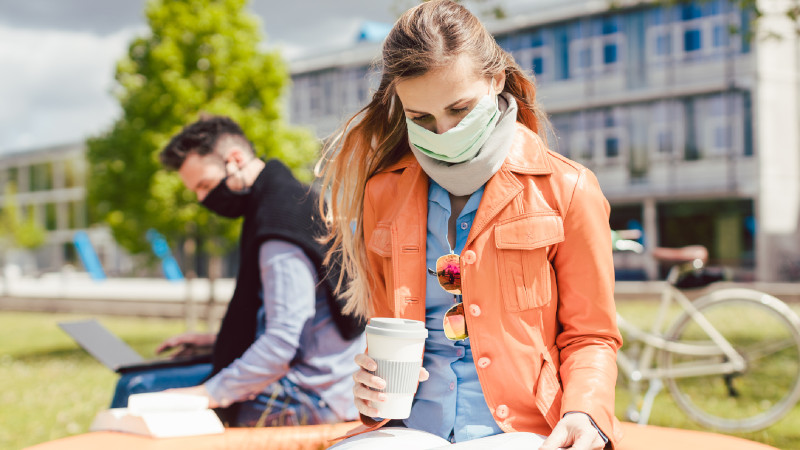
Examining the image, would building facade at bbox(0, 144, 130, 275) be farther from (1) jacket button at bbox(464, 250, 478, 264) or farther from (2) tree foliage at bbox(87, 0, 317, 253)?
(1) jacket button at bbox(464, 250, 478, 264)

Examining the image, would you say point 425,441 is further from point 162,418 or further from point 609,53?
point 609,53

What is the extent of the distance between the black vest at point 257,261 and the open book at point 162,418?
399 mm

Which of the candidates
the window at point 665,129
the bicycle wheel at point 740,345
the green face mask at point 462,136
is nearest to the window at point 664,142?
the window at point 665,129

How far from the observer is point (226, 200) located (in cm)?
327

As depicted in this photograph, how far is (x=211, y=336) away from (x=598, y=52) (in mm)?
29001

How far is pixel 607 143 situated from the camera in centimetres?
2952

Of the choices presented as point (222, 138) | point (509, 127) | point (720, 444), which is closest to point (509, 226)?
point (509, 127)

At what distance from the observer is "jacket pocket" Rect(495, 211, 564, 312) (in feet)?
5.63

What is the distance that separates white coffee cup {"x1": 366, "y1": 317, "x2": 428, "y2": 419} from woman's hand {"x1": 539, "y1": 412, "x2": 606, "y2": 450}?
1.06 ft

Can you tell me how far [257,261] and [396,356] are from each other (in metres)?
1.52

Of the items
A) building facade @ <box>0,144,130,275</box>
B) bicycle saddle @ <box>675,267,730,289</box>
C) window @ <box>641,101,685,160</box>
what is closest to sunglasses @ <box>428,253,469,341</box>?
bicycle saddle @ <box>675,267,730,289</box>

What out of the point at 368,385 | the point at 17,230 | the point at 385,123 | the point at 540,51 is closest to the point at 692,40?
the point at 540,51

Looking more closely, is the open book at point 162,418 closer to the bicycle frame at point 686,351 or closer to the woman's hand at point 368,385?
the woman's hand at point 368,385

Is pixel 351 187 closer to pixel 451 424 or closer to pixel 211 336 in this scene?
pixel 451 424
